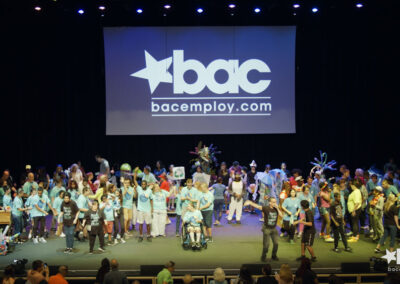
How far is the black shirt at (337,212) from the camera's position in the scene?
10367 millimetres

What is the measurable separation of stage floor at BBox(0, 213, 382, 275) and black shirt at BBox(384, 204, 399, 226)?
2.61 ft

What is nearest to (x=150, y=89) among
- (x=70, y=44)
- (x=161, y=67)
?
(x=161, y=67)

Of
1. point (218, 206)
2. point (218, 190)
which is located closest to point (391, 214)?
point (218, 190)

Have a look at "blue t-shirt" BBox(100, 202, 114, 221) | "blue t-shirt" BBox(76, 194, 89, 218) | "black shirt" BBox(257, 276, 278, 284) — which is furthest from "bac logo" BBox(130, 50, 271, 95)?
"black shirt" BBox(257, 276, 278, 284)

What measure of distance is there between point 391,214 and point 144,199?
5.72m

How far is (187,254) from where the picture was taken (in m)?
10.5

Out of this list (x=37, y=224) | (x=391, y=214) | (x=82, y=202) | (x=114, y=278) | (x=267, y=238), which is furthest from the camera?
(x=37, y=224)

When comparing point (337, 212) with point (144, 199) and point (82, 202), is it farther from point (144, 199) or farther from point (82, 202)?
point (82, 202)

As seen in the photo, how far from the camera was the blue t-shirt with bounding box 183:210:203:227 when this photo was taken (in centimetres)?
1084

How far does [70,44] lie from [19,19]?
184 centimetres

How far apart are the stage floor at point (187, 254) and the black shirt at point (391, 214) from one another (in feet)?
2.61

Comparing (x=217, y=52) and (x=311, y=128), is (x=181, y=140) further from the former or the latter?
(x=311, y=128)

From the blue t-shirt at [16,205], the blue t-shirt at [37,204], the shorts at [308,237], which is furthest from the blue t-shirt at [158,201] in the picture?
the shorts at [308,237]

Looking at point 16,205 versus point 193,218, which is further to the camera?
point 16,205
